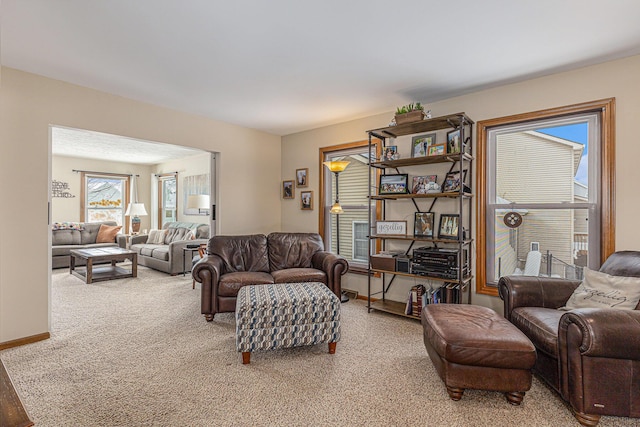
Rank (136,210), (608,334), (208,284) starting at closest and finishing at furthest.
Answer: (608,334) → (208,284) → (136,210)

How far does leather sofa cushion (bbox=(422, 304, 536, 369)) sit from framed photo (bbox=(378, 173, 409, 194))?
1.80 meters

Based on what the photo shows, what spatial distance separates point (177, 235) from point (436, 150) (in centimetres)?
534

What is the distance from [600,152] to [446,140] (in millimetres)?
1296

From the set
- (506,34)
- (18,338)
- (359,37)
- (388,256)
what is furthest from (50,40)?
(388,256)

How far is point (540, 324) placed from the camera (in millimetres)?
2137

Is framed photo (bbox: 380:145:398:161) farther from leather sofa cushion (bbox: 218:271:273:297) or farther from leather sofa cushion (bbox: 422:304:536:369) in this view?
leather sofa cushion (bbox: 422:304:536:369)

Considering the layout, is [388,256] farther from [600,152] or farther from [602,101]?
[602,101]

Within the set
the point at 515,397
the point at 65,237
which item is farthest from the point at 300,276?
the point at 65,237

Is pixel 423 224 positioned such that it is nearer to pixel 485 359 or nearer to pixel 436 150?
pixel 436 150

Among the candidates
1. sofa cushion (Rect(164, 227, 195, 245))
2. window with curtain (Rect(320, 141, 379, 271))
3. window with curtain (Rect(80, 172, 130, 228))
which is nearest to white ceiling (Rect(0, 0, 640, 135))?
window with curtain (Rect(320, 141, 379, 271))

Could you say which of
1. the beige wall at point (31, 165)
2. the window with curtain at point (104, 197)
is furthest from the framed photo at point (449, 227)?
the window with curtain at point (104, 197)

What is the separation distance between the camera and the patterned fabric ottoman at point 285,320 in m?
2.44

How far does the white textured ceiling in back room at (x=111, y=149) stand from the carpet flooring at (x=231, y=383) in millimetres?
3100

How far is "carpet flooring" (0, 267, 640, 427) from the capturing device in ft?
6.00
